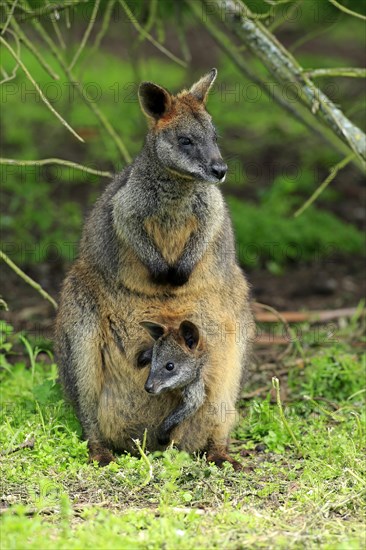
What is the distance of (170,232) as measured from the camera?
585 cm

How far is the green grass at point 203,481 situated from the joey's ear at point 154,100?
1.87 m

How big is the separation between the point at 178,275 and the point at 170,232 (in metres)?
0.27

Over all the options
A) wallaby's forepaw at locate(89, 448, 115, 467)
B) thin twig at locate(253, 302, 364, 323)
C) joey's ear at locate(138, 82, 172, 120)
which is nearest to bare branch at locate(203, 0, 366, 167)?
joey's ear at locate(138, 82, 172, 120)

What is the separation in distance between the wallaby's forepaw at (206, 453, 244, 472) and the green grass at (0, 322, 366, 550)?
0.09m

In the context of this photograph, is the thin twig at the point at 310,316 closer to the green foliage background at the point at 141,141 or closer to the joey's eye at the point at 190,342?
the green foliage background at the point at 141,141

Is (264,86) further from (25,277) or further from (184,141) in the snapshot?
(25,277)

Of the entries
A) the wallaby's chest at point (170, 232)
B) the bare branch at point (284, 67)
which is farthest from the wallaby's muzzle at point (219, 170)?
the bare branch at point (284, 67)

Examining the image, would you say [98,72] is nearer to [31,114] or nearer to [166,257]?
[31,114]

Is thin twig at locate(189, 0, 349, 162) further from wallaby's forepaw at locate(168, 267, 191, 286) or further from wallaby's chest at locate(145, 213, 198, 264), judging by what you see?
wallaby's forepaw at locate(168, 267, 191, 286)

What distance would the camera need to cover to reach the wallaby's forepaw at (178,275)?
5.75 meters

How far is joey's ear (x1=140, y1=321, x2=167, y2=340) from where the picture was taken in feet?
18.4

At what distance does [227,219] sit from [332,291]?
11.7 ft

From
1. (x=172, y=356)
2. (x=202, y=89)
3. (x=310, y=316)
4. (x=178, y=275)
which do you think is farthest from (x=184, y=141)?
(x=310, y=316)

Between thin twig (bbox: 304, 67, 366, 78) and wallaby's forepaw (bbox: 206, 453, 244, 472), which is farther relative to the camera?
thin twig (bbox: 304, 67, 366, 78)
